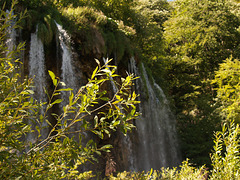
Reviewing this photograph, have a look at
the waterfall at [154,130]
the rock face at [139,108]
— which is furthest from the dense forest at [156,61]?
the waterfall at [154,130]

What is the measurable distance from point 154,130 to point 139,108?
1870mm

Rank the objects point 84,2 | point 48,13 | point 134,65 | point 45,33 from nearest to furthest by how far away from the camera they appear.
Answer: point 45,33
point 48,13
point 134,65
point 84,2

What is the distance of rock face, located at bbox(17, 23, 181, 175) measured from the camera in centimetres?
806

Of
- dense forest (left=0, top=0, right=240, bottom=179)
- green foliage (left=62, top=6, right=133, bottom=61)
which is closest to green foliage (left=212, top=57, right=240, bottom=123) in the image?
dense forest (left=0, top=0, right=240, bottom=179)

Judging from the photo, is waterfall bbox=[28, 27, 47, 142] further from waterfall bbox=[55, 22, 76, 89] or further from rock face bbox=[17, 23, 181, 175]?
waterfall bbox=[55, 22, 76, 89]

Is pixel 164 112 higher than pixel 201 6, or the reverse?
pixel 201 6

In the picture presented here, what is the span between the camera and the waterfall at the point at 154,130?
1103cm

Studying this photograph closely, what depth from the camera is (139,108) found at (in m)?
11.0

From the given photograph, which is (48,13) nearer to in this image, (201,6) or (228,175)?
(228,175)

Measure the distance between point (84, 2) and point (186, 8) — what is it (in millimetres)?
9210

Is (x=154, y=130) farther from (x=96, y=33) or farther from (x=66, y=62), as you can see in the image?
(x=66, y=62)

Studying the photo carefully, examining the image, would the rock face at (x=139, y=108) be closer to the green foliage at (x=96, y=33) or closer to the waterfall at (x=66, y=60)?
the waterfall at (x=66, y=60)

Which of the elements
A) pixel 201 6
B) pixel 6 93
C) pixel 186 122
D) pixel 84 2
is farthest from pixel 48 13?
pixel 201 6

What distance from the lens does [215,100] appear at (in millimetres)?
14211
